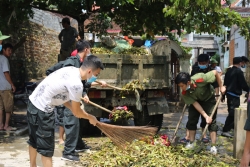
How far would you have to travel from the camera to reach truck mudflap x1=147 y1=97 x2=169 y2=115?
7.30 meters

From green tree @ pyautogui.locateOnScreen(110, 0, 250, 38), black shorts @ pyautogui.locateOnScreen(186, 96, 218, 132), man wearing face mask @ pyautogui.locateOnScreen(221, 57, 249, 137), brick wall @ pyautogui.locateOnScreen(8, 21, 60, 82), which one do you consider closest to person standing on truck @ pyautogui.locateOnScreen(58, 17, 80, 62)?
green tree @ pyautogui.locateOnScreen(110, 0, 250, 38)

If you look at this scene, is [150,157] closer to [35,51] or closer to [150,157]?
[150,157]

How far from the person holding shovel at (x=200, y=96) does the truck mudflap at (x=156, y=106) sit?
103cm

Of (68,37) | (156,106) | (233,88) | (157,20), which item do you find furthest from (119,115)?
(68,37)

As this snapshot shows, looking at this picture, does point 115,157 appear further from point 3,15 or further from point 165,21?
point 165,21

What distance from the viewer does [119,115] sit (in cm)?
672

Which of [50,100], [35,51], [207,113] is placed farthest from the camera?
[35,51]

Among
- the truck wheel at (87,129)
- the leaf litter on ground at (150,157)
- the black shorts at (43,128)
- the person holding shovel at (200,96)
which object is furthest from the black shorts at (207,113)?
the black shorts at (43,128)

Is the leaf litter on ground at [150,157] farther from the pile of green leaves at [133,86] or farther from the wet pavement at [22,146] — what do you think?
the pile of green leaves at [133,86]

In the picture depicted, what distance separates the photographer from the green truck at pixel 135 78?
694 cm

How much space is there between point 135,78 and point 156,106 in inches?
30.2

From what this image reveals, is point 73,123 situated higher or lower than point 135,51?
lower

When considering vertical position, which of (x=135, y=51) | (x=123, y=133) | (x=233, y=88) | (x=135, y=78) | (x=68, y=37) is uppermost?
(x=68, y=37)

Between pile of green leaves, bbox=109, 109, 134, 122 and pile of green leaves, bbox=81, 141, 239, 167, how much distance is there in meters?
0.92
